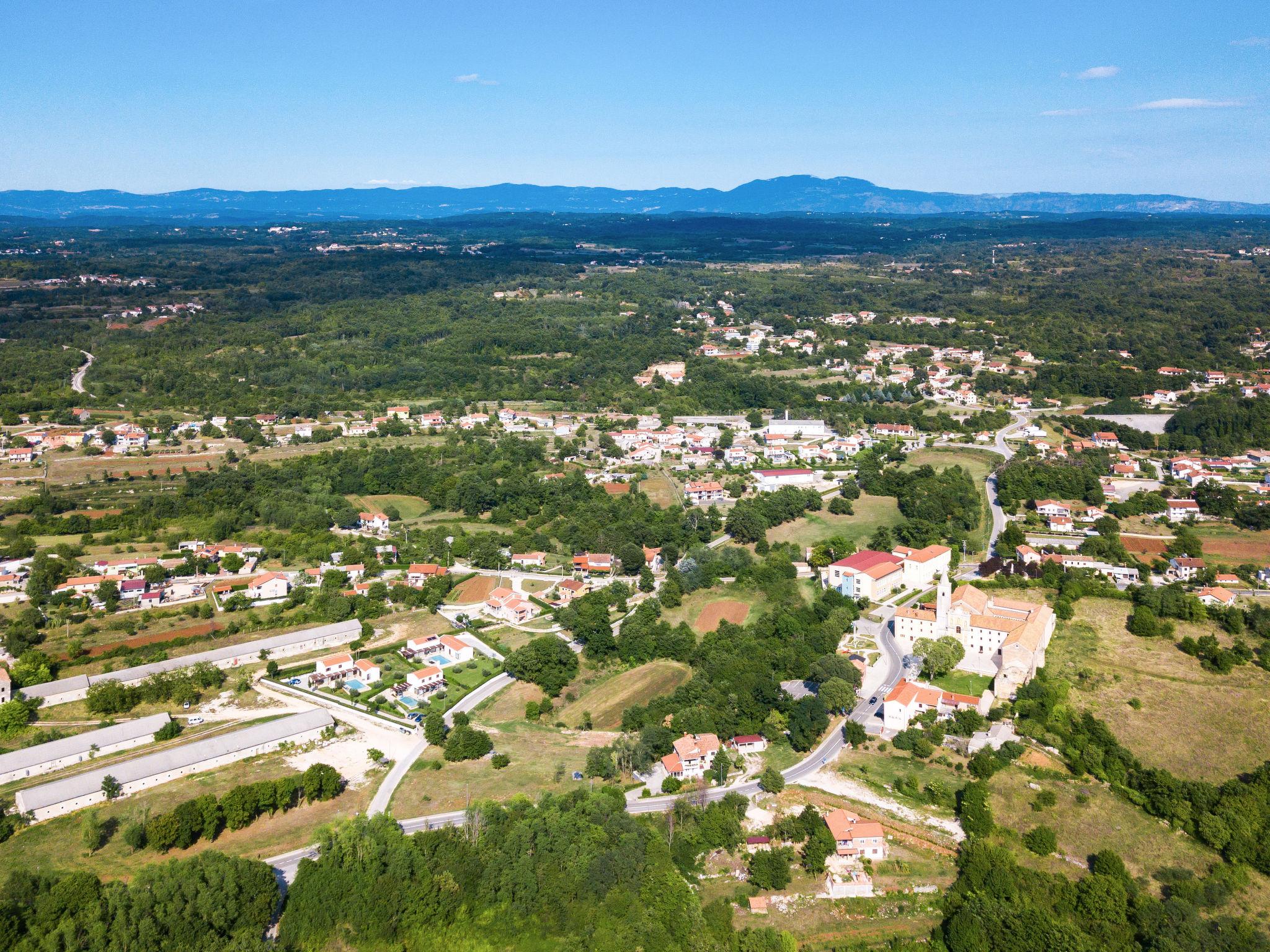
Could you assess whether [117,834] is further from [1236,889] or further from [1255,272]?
[1255,272]

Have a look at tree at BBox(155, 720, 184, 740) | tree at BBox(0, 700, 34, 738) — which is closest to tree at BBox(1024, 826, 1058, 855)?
tree at BBox(155, 720, 184, 740)

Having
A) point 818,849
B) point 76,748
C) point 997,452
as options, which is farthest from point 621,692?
point 997,452

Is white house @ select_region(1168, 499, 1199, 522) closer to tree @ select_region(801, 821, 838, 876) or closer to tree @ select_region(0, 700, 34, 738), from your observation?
tree @ select_region(801, 821, 838, 876)

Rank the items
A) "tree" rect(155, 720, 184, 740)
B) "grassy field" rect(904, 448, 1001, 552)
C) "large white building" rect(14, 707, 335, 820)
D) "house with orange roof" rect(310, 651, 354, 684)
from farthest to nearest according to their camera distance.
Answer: "grassy field" rect(904, 448, 1001, 552)
"house with orange roof" rect(310, 651, 354, 684)
"tree" rect(155, 720, 184, 740)
"large white building" rect(14, 707, 335, 820)

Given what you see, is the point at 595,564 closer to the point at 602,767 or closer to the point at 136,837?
the point at 602,767

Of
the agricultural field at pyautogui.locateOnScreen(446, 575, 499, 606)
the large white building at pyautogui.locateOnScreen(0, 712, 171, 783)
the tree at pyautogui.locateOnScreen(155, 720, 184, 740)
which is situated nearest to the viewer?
the large white building at pyautogui.locateOnScreen(0, 712, 171, 783)

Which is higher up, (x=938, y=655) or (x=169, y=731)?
(x=938, y=655)
